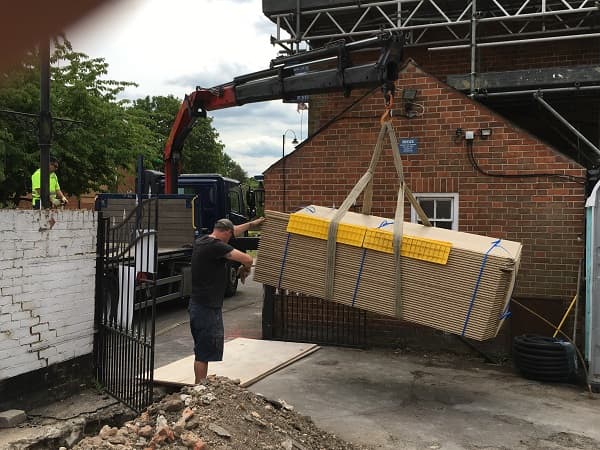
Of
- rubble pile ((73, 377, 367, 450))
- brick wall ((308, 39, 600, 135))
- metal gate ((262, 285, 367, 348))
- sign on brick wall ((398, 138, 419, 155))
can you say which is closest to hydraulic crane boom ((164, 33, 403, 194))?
brick wall ((308, 39, 600, 135))

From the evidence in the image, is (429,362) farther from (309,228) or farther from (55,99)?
(55,99)

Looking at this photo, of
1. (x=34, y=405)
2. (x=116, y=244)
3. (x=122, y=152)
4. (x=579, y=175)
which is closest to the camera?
(x=34, y=405)

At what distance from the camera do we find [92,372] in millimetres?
5930

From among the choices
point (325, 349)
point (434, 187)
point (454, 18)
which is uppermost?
point (454, 18)

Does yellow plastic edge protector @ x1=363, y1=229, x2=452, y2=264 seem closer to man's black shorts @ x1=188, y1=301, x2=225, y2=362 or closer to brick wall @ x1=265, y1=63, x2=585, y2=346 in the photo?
man's black shorts @ x1=188, y1=301, x2=225, y2=362

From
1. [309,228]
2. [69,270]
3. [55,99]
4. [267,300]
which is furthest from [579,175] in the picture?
[55,99]

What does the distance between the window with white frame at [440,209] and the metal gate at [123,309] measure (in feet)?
13.7

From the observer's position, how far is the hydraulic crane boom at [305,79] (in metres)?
7.03

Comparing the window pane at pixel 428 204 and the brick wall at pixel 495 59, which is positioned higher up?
the brick wall at pixel 495 59

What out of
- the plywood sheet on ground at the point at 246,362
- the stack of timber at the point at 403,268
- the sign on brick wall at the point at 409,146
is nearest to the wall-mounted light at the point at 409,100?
the sign on brick wall at the point at 409,146

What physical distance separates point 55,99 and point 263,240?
8602 millimetres

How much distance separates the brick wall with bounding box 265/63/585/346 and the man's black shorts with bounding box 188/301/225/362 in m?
3.62

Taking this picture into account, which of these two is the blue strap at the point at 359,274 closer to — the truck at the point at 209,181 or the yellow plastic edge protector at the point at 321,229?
the yellow plastic edge protector at the point at 321,229

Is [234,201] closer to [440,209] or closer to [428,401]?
[440,209]
